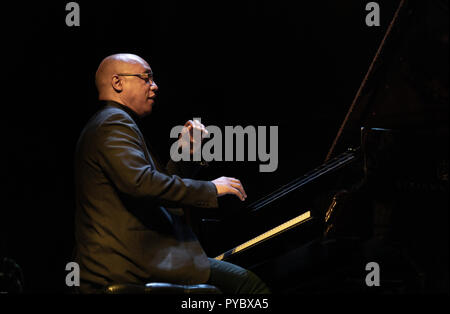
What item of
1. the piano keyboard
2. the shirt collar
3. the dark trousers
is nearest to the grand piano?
the piano keyboard

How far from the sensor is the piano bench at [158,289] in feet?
5.85

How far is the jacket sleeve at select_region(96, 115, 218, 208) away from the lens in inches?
74.8

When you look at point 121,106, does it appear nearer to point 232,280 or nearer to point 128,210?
point 128,210

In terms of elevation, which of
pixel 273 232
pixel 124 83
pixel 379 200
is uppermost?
pixel 124 83

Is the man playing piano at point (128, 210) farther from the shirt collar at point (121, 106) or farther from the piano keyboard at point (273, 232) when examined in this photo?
the piano keyboard at point (273, 232)

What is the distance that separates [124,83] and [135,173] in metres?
0.58

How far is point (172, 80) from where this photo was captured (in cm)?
383

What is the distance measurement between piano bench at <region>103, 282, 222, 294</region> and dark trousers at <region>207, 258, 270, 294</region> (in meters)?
0.26

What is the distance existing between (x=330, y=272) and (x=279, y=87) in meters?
1.68

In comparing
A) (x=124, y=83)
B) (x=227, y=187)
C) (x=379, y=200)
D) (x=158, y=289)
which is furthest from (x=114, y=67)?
(x=379, y=200)

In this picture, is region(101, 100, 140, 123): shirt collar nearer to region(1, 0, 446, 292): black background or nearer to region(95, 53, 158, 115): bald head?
region(95, 53, 158, 115): bald head

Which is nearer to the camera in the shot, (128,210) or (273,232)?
(128,210)

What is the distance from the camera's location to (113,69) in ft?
7.45
